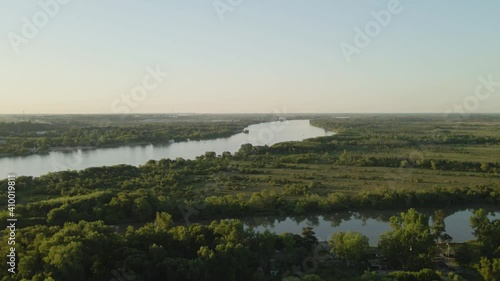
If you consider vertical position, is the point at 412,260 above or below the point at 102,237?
below

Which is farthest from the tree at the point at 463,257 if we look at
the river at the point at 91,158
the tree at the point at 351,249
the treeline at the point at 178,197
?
the river at the point at 91,158

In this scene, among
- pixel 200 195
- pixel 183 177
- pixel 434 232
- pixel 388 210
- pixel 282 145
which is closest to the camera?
pixel 434 232

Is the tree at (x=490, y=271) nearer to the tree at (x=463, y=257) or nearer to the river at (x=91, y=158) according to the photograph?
the tree at (x=463, y=257)

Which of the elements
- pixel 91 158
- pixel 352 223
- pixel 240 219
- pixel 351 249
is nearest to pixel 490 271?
pixel 351 249

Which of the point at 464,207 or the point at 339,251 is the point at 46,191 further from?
the point at 464,207

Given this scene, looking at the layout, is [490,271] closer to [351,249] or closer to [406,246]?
[406,246]

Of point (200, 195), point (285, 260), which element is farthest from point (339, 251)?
A: point (200, 195)
